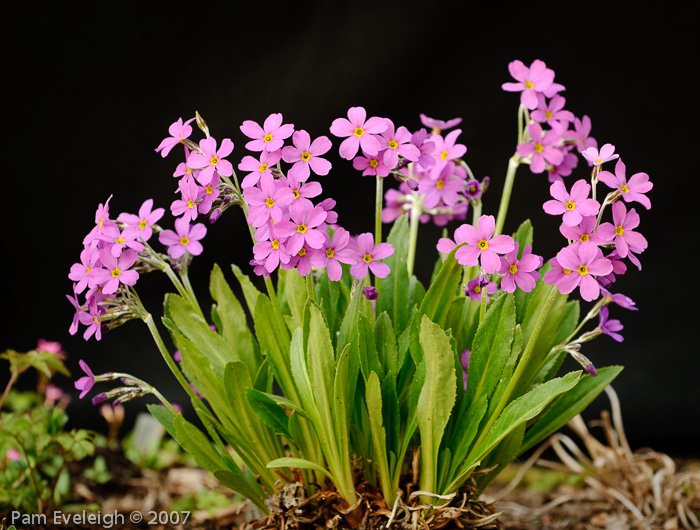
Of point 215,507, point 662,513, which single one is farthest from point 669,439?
point 215,507

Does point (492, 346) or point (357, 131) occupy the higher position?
point (357, 131)

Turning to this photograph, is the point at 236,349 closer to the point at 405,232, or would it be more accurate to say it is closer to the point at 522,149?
the point at 405,232

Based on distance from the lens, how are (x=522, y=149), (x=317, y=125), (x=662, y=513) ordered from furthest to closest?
1. (x=317, y=125)
2. (x=662, y=513)
3. (x=522, y=149)

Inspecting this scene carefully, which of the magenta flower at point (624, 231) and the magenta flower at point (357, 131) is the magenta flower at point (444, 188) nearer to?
the magenta flower at point (357, 131)

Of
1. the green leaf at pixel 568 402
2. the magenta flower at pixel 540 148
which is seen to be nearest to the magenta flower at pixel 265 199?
the magenta flower at pixel 540 148

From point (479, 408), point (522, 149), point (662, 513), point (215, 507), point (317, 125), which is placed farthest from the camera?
point (317, 125)

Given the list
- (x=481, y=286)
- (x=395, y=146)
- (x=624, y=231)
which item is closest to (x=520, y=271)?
→ (x=481, y=286)

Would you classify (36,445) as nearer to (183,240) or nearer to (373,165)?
(183,240)

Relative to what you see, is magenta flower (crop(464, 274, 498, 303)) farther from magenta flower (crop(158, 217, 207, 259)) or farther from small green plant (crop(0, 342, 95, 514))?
small green plant (crop(0, 342, 95, 514))
